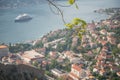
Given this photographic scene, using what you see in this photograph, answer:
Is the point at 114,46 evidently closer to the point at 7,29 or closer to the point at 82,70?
the point at 82,70

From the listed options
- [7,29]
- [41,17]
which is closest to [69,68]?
[7,29]

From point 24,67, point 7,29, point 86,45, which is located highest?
point 24,67

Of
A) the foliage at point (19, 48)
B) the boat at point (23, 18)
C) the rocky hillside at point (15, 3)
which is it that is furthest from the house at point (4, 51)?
the rocky hillside at point (15, 3)

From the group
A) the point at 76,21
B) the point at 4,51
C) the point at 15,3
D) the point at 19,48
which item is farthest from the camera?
the point at 15,3

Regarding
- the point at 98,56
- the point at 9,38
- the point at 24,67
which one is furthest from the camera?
the point at 9,38

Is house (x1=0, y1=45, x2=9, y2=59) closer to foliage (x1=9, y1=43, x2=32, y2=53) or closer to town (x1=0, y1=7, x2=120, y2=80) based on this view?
town (x1=0, y1=7, x2=120, y2=80)

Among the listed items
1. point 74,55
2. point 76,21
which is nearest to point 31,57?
point 74,55

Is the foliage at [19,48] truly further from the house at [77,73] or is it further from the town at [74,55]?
the house at [77,73]

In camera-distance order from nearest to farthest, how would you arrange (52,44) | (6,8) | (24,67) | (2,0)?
(24,67), (52,44), (6,8), (2,0)

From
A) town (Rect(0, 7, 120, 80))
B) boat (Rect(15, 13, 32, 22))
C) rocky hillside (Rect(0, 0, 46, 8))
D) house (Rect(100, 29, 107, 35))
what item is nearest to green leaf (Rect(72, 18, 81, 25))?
town (Rect(0, 7, 120, 80))

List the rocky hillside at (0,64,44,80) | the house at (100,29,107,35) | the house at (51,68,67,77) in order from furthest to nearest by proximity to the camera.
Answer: the house at (100,29,107,35), the house at (51,68,67,77), the rocky hillside at (0,64,44,80)

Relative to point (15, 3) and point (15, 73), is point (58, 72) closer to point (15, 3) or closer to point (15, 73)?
point (15, 73)
